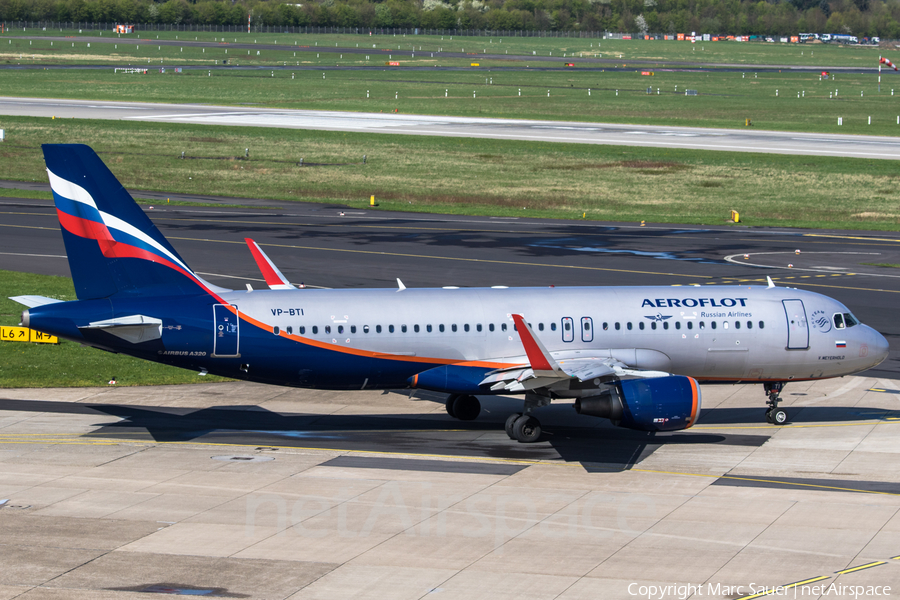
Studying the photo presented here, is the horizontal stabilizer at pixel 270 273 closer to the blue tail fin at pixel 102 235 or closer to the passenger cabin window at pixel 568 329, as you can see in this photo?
the blue tail fin at pixel 102 235

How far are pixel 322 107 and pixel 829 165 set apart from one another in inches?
2892

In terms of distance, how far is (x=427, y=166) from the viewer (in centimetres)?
10194

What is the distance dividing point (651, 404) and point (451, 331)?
671 cm

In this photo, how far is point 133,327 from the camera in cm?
3088

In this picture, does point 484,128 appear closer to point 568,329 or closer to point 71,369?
point 71,369

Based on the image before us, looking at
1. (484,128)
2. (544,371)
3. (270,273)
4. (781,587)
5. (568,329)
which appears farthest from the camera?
(484,128)

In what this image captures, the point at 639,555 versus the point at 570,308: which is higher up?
the point at 570,308

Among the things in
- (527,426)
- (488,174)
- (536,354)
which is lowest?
(527,426)

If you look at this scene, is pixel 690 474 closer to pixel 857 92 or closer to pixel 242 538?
pixel 242 538

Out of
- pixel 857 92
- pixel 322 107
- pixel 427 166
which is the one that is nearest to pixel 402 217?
pixel 427 166

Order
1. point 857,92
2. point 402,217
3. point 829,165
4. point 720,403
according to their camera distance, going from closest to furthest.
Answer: point 720,403, point 402,217, point 829,165, point 857,92

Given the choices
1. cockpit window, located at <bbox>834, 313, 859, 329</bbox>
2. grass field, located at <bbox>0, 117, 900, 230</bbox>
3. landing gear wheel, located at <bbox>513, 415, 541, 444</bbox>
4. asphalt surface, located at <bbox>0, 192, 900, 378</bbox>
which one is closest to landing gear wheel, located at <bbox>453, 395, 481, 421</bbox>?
landing gear wheel, located at <bbox>513, 415, 541, 444</bbox>

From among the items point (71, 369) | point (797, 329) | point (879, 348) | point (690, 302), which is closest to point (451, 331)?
point (690, 302)

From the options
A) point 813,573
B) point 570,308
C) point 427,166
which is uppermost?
point 427,166
